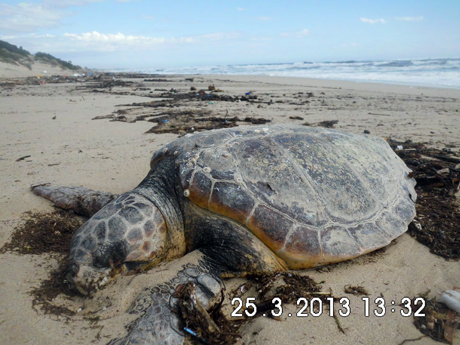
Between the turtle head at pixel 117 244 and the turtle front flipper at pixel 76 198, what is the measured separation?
693 millimetres

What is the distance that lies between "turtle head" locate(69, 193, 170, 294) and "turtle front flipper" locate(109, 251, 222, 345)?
24cm

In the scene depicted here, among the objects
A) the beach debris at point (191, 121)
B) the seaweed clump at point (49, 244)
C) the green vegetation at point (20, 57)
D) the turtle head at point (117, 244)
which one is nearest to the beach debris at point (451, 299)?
the turtle head at point (117, 244)

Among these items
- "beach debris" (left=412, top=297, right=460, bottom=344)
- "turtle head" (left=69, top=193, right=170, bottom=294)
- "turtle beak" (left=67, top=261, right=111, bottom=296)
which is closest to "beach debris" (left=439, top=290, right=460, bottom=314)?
"beach debris" (left=412, top=297, right=460, bottom=344)

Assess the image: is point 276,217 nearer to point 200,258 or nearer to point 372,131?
point 200,258

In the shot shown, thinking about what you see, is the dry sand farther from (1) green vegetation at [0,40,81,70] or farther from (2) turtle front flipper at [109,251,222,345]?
(1) green vegetation at [0,40,81,70]

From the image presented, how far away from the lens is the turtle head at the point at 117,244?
167cm

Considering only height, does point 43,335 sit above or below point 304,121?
below

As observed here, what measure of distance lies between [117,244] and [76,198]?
118 cm

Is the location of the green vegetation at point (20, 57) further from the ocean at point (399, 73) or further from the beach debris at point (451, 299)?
the beach debris at point (451, 299)

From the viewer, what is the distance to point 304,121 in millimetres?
5910

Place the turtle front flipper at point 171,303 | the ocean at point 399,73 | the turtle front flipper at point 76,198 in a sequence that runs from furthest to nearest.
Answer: the ocean at point 399,73
the turtle front flipper at point 76,198
the turtle front flipper at point 171,303

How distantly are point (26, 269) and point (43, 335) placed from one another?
0.66 m

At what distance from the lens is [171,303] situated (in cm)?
156

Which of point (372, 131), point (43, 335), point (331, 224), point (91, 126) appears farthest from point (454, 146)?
point (91, 126)
